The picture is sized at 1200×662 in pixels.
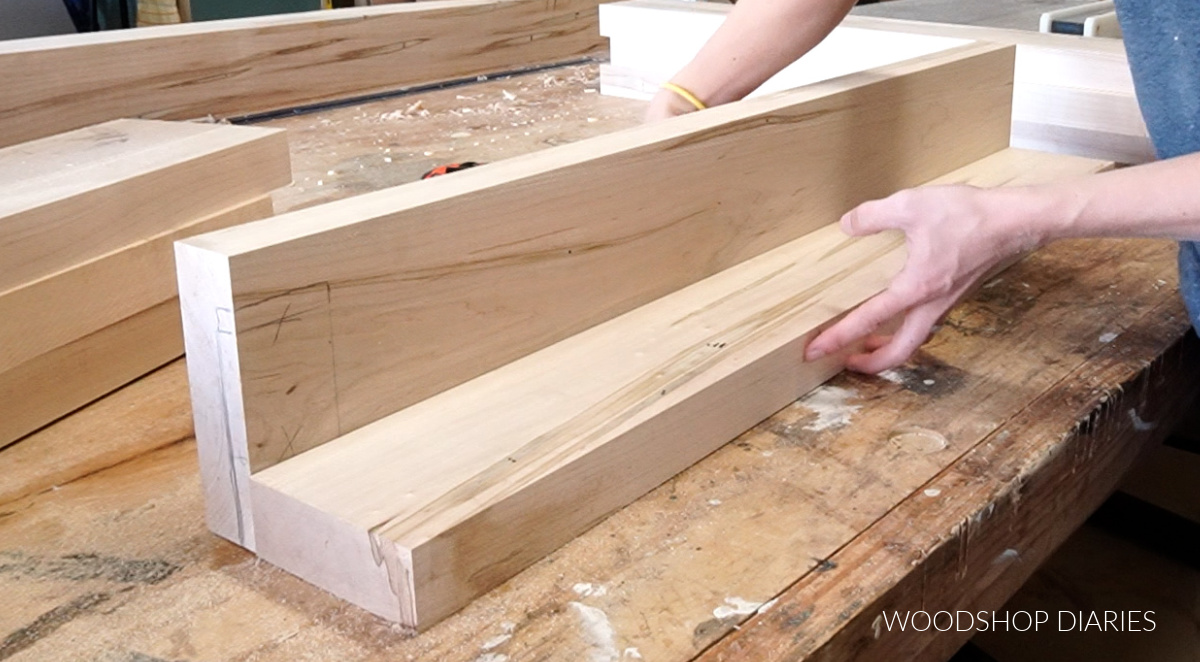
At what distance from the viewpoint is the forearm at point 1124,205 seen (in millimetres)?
1002

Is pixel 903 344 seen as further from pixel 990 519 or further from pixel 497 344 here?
pixel 497 344

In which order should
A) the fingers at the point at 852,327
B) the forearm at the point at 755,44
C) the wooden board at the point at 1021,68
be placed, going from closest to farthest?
the fingers at the point at 852,327 < the forearm at the point at 755,44 < the wooden board at the point at 1021,68

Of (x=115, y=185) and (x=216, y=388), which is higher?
(x=115, y=185)

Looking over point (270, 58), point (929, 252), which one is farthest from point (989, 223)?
point (270, 58)

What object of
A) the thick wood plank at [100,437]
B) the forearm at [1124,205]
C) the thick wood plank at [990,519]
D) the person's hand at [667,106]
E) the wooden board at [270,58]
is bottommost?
the thick wood plank at [990,519]

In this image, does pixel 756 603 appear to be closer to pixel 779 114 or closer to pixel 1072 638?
pixel 779 114

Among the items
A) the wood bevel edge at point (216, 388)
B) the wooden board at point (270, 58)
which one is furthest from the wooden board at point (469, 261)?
the wooden board at point (270, 58)

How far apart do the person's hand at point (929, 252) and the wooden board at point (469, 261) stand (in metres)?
0.18

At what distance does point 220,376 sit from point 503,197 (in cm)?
29

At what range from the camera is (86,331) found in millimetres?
1072

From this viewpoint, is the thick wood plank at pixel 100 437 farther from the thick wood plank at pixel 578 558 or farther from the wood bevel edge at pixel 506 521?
the wood bevel edge at pixel 506 521

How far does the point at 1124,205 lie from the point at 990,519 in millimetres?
333

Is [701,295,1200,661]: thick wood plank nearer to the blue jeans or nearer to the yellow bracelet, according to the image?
the blue jeans

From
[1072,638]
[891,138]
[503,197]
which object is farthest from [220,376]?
[1072,638]
